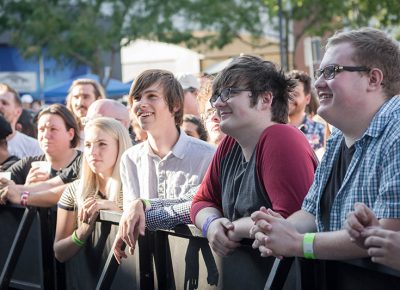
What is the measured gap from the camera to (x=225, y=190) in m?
4.84

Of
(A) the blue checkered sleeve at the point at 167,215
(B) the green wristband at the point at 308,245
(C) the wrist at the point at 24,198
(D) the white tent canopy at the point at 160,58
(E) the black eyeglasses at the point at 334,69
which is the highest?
(D) the white tent canopy at the point at 160,58

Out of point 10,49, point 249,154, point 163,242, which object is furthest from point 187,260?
point 10,49

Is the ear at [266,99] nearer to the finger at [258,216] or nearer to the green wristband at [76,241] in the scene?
the finger at [258,216]

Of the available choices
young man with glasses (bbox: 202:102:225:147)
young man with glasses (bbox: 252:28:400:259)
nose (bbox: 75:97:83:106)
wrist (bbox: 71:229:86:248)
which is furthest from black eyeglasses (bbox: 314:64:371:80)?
nose (bbox: 75:97:83:106)

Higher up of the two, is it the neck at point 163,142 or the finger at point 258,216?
the neck at point 163,142

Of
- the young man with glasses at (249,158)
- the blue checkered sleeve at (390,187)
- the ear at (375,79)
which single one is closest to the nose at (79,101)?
the young man with glasses at (249,158)

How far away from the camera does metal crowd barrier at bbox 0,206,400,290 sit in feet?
12.7

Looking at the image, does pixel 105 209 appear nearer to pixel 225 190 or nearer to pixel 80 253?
pixel 80 253

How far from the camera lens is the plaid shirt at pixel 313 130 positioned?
8844 mm

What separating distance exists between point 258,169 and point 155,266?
4.03 ft

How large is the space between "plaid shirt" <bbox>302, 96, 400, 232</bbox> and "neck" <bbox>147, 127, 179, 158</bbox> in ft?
7.51

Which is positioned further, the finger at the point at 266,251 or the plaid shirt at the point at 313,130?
the plaid shirt at the point at 313,130

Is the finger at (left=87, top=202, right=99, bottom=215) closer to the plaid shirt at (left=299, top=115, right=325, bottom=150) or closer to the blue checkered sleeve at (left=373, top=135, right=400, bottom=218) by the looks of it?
the blue checkered sleeve at (left=373, top=135, right=400, bottom=218)

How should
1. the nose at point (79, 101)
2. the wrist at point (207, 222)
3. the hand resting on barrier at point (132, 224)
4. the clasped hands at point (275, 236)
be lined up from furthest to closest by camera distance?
the nose at point (79, 101) < the hand resting on barrier at point (132, 224) < the wrist at point (207, 222) < the clasped hands at point (275, 236)
